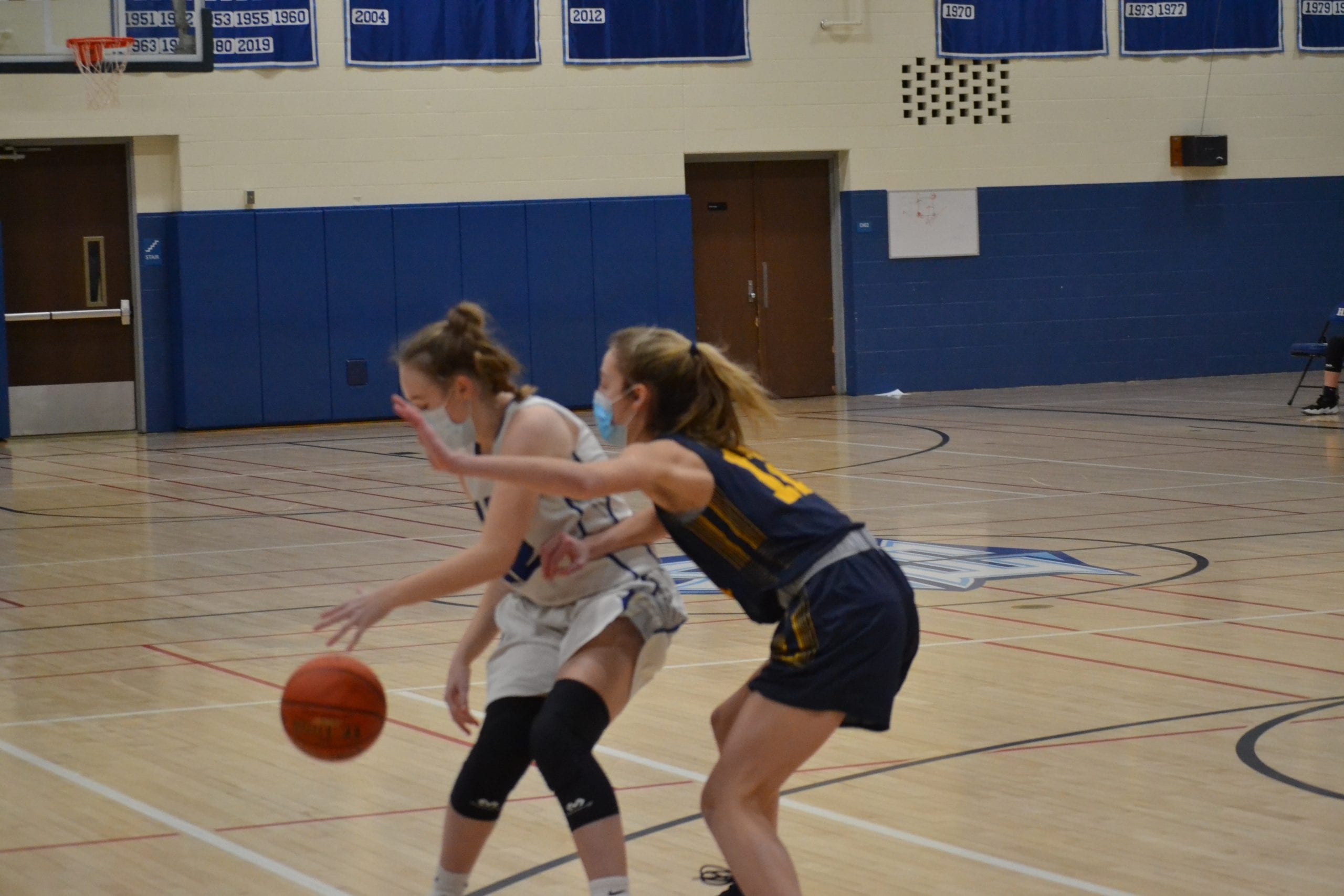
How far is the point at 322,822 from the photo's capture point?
4.52 meters

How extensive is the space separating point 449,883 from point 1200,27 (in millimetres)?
18847

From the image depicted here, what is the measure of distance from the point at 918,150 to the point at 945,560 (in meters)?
11.7

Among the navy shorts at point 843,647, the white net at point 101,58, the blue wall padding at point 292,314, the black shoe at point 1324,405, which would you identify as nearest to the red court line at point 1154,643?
the navy shorts at point 843,647

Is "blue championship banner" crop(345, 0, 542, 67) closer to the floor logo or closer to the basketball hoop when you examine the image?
the basketball hoop

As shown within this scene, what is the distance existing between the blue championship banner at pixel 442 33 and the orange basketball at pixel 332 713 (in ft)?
48.2

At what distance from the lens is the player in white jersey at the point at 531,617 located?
131 inches

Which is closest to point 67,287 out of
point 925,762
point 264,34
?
point 264,34

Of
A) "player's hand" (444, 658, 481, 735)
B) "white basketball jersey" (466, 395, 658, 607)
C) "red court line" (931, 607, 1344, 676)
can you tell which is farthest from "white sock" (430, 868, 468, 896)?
"red court line" (931, 607, 1344, 676)

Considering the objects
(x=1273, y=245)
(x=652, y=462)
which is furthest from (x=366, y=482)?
(x=1273, y=245)

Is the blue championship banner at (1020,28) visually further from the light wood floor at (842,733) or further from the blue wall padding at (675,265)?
the light wood floor at (842,733)

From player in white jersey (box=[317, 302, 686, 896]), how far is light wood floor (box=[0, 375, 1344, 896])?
580 mm

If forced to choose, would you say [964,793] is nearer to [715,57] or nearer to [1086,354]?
[715,57]

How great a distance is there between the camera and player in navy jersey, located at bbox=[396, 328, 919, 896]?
327cm

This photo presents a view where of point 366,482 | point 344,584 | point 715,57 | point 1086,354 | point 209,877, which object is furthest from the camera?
point 1086,354
